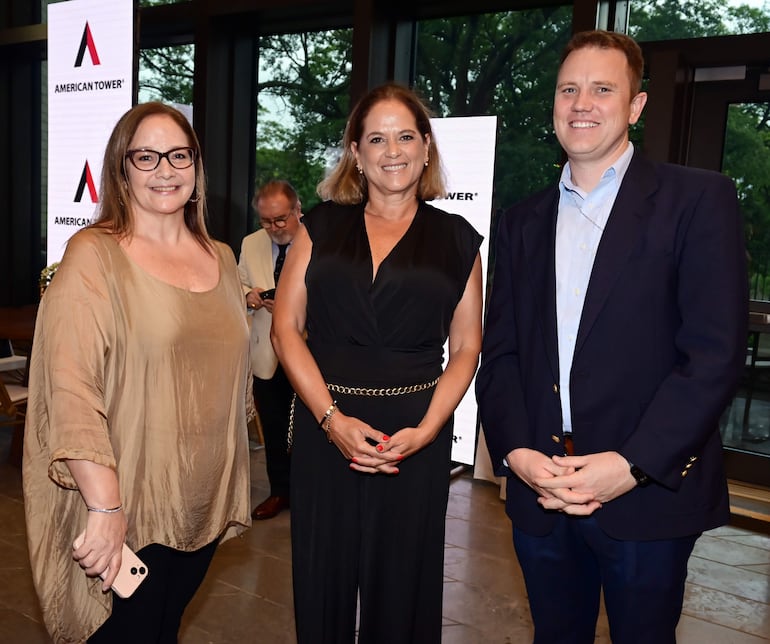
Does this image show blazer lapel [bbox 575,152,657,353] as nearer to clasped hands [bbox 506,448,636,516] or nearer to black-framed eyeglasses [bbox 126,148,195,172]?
clasped hands [bbox 506,448,636,516]

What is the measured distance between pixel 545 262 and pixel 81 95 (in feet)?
11.3

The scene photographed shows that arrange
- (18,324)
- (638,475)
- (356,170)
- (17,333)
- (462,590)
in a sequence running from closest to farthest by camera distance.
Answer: (638,475), (356,170), (462,590), (17,333), (18,324)

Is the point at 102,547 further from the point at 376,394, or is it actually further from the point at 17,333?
the point at 17,333

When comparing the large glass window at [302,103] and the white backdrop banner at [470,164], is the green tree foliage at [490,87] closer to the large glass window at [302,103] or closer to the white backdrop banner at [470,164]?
the large glass window at [302,103]

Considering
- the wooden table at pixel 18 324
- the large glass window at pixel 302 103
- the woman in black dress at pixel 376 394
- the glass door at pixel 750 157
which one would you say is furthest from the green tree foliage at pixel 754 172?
the wooden table at pixel 18 324

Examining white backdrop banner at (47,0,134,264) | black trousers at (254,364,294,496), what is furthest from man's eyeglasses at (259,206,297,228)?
white backdrop banner at (47,0,134,264)

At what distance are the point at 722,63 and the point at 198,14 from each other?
3.28 meters

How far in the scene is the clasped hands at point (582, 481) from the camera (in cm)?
156

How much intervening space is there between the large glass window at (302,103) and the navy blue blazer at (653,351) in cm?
358

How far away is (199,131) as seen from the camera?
16.6 ft

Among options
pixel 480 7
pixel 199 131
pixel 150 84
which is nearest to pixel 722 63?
pixel 480 7

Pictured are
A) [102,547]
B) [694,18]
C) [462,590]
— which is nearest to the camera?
[102,547]

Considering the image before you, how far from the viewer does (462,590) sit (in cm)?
308

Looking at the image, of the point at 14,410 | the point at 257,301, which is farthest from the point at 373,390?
the point at 14,410
